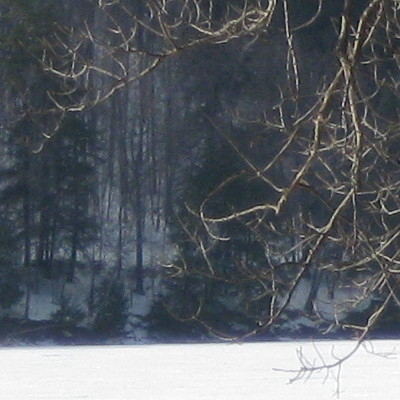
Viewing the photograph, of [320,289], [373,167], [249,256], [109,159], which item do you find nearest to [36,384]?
[373,167]

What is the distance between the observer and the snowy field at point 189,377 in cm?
1027

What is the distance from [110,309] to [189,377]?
566 inches

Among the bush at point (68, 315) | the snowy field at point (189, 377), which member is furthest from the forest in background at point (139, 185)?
the snowy field at point (189, 377)

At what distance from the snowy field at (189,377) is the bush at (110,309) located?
33.7 ft

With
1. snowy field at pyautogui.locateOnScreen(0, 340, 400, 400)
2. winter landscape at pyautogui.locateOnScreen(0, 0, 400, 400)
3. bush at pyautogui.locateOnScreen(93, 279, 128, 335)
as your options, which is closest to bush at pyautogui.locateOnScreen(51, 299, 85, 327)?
winter landscape at pyautogui.locateOnScreen(0, 0, 400, 400)

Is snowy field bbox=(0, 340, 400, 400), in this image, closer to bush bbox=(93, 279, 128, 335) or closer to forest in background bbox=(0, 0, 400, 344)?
forest in background bbox=(0, 0, 400, 344)

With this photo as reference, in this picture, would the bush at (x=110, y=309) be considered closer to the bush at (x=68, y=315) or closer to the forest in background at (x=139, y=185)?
the forest in background at (x=139, y=185)

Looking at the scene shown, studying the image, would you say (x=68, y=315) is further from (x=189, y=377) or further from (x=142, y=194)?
(x=189, y=377)

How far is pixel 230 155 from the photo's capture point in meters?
25.7

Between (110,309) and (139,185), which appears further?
(139,185)

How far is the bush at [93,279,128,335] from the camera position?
2561 centimetres

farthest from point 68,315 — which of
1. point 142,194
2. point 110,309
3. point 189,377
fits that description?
point 189,377

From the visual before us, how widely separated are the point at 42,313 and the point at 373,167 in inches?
788

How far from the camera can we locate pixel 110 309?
25969 mm
